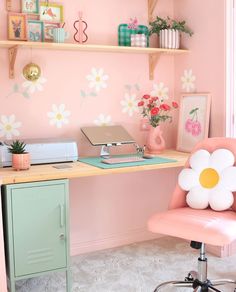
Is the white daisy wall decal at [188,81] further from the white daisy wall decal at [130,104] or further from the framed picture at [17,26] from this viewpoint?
the framed picture at [17,26]

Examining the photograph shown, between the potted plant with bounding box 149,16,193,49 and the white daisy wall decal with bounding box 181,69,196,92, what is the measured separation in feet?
0.73

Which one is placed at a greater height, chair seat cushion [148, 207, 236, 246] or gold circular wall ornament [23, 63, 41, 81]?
gold circular wall ornament [23, 63, 41, 81]

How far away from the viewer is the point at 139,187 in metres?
3.35

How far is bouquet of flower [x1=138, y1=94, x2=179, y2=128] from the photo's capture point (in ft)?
9.96

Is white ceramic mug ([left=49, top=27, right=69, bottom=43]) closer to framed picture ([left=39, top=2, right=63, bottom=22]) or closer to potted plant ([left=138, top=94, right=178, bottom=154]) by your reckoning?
framed picture ([left=39, top=2, right=63, bottom=22])

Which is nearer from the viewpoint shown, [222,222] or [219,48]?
[222,222]

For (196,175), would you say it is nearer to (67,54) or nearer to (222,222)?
(222,222)

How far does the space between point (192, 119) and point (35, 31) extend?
131 centimetres

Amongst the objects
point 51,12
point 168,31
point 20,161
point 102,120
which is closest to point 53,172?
point 20,161

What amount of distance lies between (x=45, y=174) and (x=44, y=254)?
1.54 feet

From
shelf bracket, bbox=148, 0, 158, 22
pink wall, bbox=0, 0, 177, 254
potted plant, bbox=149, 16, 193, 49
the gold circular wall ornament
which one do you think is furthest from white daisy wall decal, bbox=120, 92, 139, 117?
the gold circular wall ornament

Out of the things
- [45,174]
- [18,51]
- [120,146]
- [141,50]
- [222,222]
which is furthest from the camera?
[120,146]

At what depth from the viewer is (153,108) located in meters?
3.07

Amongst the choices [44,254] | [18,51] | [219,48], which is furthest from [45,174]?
[219,48]
